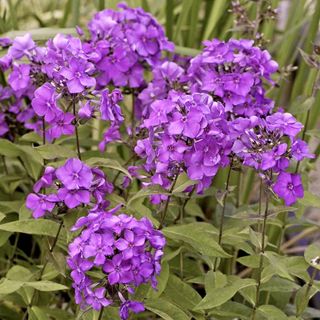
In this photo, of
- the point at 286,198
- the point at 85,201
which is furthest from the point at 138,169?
the point at 286,198

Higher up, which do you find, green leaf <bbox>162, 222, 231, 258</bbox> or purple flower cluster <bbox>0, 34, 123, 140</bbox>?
purple flower cluster <bbox>0, 34, 123, 140</bbox>

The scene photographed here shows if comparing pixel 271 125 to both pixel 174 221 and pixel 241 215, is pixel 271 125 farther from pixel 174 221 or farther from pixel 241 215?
pixel 174 221

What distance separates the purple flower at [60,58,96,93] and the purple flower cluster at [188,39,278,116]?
0.93ft

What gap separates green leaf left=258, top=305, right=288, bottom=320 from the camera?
1376mm

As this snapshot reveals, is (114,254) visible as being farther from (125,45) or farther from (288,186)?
(125,45)

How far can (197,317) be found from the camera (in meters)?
1.47

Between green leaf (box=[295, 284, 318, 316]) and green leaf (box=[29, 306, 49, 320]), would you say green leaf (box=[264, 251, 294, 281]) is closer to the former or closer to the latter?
green leaf (box=[295, 284, 318, 316])

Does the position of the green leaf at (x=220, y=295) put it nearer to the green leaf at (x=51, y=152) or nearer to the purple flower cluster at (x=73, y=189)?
the purple flower cluster at (x=73, y=189)

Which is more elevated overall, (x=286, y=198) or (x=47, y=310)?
(x=286, y=198)

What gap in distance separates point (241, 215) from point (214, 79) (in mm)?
323

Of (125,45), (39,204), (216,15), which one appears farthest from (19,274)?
(216,15)

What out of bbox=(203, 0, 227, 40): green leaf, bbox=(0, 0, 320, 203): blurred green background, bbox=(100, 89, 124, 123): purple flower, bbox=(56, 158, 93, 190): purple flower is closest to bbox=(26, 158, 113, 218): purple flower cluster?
bbox=(56, 158, 93, 190): purple flower

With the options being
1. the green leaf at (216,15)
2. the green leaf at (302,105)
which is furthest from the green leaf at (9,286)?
the green leaf at (216,15)

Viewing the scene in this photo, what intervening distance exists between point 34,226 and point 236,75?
0.51 meters
